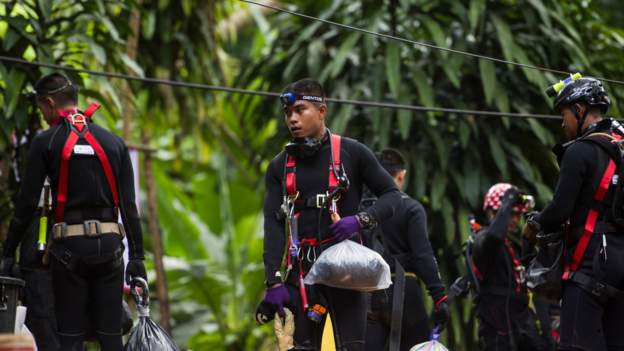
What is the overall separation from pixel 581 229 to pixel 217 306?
44.0ft

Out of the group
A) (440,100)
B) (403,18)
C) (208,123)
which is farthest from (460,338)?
(208,123)

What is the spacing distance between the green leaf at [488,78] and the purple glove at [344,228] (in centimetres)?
619

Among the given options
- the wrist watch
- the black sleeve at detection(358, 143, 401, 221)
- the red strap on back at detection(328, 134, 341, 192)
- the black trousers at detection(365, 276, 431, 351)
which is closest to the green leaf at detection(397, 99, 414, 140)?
the black trousers at detection(365, 276, 431, 351)

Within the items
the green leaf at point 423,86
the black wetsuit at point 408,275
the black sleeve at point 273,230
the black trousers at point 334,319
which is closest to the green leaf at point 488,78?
the green leaf at point 423,86

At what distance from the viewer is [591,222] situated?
710 centimetres

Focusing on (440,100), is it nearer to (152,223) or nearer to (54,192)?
(152,223)

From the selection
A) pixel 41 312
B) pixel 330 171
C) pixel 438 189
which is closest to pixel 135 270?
pixel 41 312

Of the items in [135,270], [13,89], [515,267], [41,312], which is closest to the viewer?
[135,270]

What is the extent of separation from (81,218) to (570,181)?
313cm

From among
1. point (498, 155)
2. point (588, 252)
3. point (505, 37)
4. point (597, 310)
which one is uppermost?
point (505, 37)

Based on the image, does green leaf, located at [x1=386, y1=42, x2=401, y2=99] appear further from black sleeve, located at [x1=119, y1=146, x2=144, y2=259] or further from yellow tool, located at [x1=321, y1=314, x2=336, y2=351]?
yellow tool, located at [x1=321, y1=314, x2=336, y2=351]

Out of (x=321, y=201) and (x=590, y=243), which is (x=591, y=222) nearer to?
(x=590, y=243)

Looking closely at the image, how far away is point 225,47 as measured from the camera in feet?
57.7

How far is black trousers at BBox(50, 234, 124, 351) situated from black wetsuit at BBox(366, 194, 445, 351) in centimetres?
211
